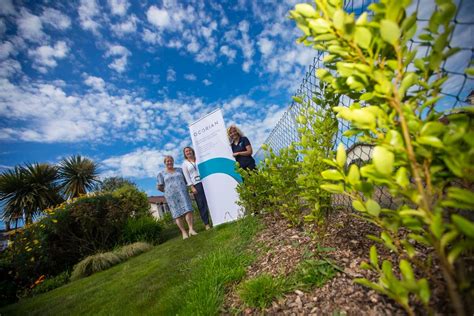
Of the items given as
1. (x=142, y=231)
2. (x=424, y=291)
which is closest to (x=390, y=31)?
(x=424, y=291)

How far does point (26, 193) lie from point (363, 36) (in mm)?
18887

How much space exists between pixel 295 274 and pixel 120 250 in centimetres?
641

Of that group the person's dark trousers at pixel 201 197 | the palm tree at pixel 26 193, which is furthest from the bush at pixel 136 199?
the palm tree at pixel 26 193

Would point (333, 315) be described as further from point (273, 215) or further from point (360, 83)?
point (273, 215)

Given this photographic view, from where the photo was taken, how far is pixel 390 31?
0.73 metres

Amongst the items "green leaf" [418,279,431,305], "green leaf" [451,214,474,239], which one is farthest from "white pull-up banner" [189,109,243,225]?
"green leaf" [451,214,474,239]

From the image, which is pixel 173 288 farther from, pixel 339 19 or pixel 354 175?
pixel 339 19

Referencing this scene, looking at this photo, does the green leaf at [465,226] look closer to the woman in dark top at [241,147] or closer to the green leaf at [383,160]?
the green leaf at [383,160]

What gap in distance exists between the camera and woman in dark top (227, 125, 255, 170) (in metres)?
5.26

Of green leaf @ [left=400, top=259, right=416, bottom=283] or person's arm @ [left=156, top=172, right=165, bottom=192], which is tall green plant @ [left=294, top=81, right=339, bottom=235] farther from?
person's arm @ [left=156, top=172, right=165, bottom=192]

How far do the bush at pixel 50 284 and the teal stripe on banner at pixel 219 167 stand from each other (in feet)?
15.6

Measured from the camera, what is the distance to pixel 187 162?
591 cm

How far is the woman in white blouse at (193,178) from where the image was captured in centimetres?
588

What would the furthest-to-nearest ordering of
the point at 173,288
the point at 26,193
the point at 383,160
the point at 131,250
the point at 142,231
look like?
the point at 26,193, the point at 142,231, the point at 131,250, the point at 173,288, the point at 383,160
